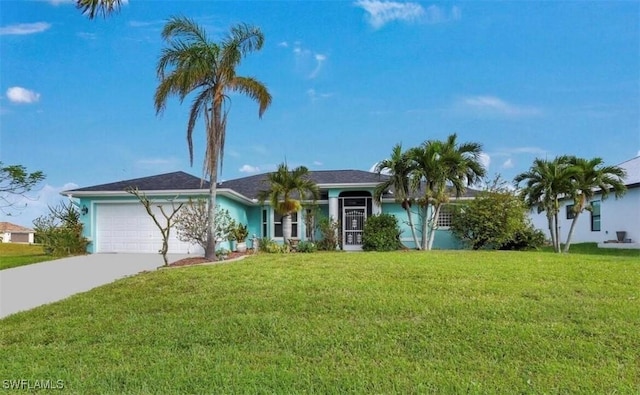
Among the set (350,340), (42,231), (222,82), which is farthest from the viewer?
(42,231)

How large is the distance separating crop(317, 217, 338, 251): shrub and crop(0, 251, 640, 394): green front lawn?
11.1 m

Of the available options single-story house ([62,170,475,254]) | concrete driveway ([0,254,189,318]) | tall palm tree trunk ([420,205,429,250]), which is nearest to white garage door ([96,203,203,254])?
single-story house ([62,170,475,254])

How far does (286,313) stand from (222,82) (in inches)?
408

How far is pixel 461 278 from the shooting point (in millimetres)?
9102

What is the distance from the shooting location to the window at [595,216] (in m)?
24.3

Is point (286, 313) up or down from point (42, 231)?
down

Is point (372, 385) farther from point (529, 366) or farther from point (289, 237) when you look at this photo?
point (289, 237)

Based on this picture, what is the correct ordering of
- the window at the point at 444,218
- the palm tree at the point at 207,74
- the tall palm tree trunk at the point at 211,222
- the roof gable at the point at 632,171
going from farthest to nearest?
the roof gable at the point at 632,171, the window at the point at 444,218, the tall palm tree trunk at the point at 211,222, the palm tree at the point at 207,74

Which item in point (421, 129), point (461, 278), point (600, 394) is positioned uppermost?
point (421, 129)

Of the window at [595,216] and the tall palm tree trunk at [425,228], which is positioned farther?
the window at [595,216]

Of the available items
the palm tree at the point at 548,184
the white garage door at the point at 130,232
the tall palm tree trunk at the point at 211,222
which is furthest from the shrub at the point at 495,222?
the white garage door at the point at 130,232

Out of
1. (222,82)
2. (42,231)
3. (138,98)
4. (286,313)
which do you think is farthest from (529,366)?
(42,231)

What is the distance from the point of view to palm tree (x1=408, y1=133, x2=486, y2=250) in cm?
1848

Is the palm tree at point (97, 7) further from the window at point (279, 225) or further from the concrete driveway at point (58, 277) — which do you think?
the window at point (279, 225)
